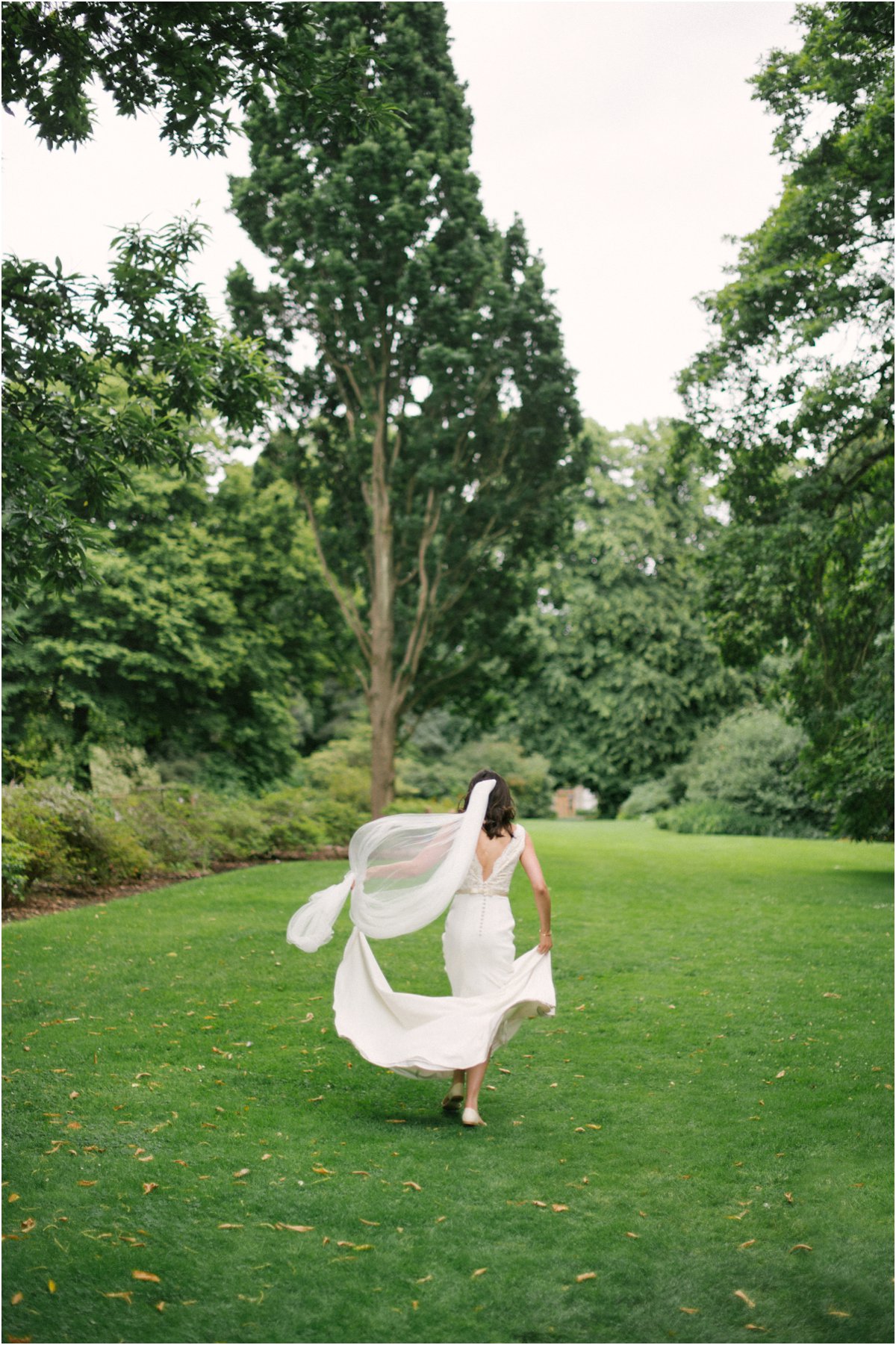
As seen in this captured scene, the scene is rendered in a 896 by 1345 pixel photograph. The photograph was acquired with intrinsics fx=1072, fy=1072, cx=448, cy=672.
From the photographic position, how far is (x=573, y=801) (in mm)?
51594

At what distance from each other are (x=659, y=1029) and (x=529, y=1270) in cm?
446

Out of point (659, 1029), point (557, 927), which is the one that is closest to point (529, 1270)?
point (659, 1029)

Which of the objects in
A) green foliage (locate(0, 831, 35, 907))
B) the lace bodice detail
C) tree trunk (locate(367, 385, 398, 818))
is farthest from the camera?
tree trunk (locate(367, 385, 398, 818))

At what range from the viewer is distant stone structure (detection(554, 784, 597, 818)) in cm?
5028

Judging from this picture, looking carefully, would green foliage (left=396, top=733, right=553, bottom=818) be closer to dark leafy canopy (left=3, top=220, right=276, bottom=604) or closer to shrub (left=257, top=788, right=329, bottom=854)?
shrub (left=257, top=788, right=329, bottom=854)

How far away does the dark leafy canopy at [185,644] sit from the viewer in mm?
22406

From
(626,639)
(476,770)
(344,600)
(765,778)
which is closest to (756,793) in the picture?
(765,778)

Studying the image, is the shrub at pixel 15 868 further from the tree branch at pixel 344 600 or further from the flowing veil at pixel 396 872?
the tree branch at pixel 344 600

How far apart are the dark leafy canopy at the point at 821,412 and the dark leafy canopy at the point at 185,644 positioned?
9.30 metres

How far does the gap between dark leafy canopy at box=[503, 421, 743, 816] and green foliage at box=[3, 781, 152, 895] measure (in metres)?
26.2

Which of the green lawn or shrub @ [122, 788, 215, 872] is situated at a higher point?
shrub @ [122, 788, 215, 872]

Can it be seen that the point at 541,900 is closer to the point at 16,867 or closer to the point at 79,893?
the point at 16,867

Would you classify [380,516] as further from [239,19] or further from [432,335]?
[239,19]

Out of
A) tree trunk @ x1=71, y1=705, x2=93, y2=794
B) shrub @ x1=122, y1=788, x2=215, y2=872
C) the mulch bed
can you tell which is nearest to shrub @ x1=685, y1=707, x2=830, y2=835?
the mulch bed
